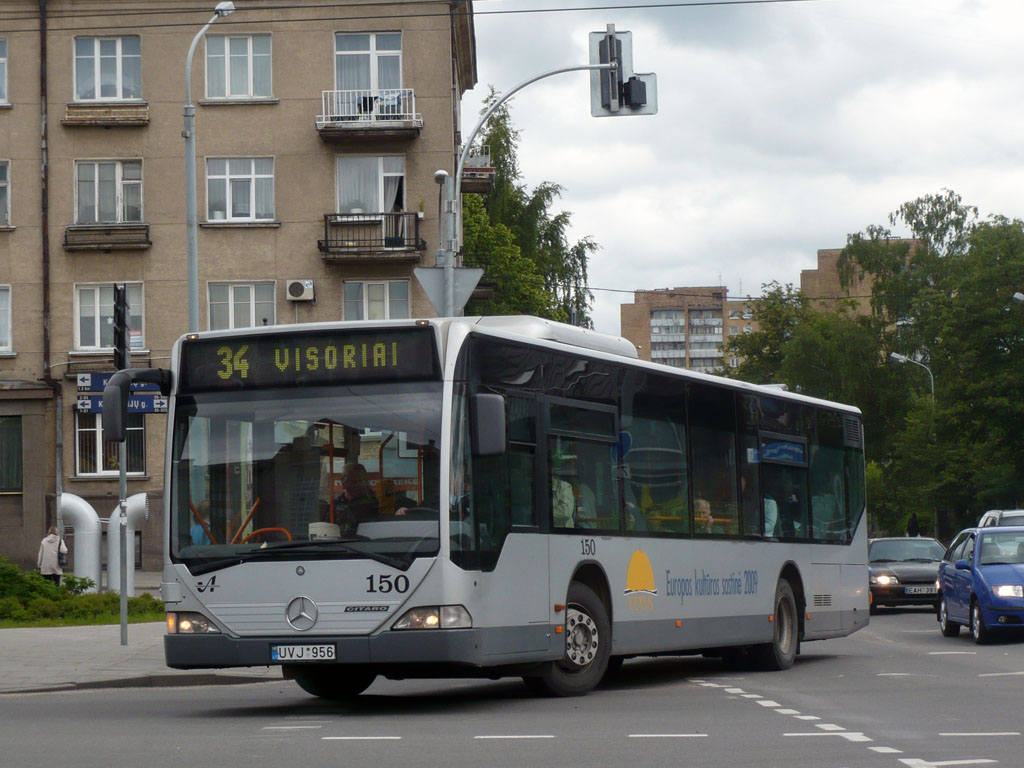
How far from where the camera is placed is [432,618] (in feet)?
40.2

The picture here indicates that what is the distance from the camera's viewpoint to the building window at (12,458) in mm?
42875

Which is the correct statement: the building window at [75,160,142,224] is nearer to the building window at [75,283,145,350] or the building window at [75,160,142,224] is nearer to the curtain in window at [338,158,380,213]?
the building window at [75,283,145,350]

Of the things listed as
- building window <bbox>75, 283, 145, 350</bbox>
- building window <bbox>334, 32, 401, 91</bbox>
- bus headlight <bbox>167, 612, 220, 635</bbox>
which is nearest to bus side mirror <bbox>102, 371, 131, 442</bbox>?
bus headlight <bbox>167, 612, 220, 635</bbox>

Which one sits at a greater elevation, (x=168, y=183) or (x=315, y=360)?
(x=168, y=183)

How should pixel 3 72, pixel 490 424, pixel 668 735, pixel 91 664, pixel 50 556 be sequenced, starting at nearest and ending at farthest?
pixel 668 735 < pixel 490 424 < pixel 91 664 < pixel 50 556 < pixel 3 72

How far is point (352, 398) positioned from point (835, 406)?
31.3 feet

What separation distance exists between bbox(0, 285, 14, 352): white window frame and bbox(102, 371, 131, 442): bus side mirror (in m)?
32.2

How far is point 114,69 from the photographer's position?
4334cm

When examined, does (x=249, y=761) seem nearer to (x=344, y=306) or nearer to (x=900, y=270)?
(x=344, y=306)

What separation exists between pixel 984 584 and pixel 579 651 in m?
9.64

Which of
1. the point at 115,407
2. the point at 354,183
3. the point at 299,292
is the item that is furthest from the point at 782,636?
the point at 354,183

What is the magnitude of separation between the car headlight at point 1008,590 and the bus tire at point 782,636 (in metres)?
4.08

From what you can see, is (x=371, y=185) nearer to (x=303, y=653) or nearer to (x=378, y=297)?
(x=378, y=297)

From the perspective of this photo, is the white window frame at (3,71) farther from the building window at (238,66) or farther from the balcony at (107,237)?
the building window at (238,66)
